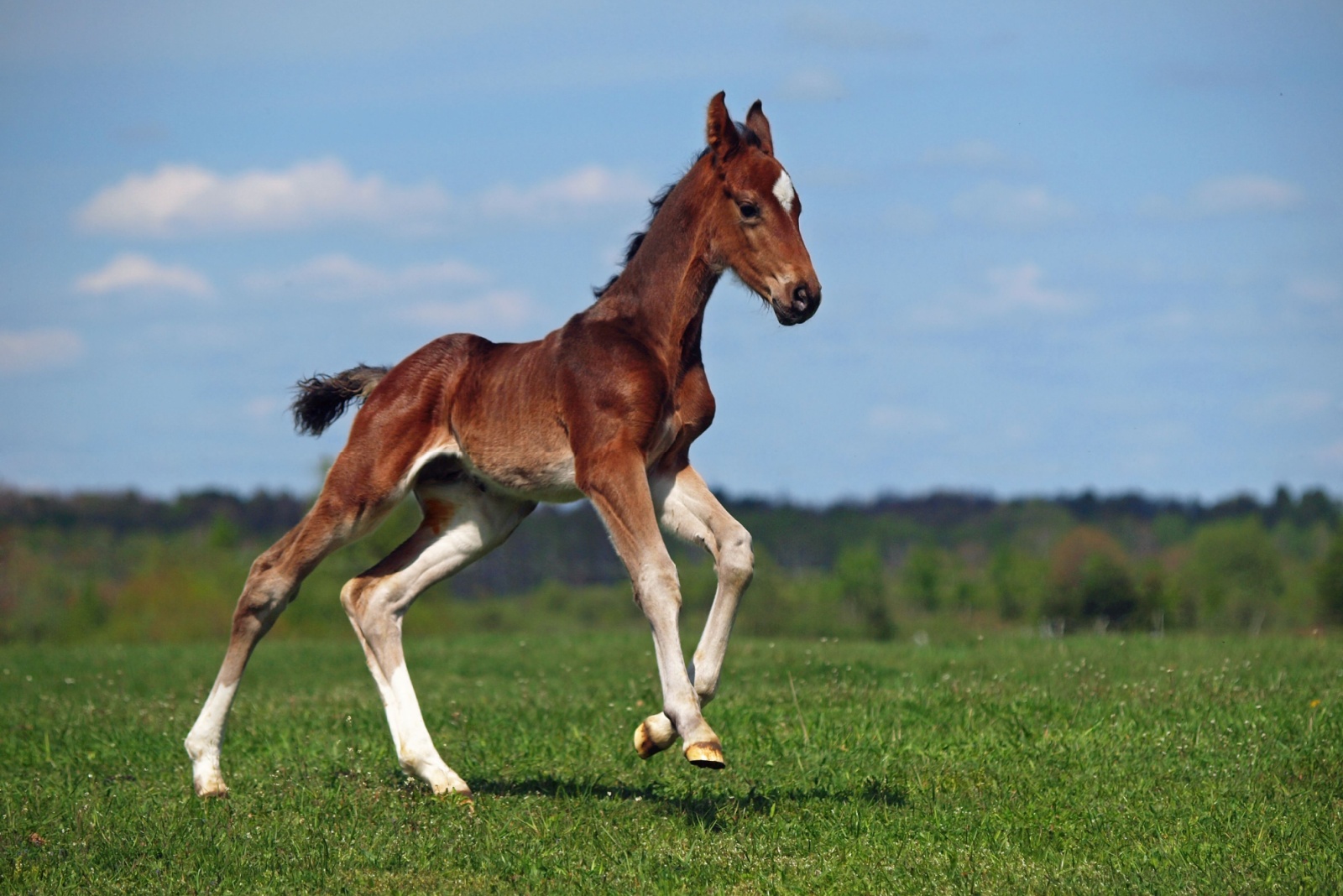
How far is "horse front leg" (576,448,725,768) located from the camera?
20.3 feet

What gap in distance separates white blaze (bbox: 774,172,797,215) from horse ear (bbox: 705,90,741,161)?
0.31 m

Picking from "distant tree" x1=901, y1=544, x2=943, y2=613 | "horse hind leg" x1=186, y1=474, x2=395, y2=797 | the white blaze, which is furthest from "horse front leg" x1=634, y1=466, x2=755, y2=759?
"distant tree" x1=901, y1=544, x2=943, y2=613

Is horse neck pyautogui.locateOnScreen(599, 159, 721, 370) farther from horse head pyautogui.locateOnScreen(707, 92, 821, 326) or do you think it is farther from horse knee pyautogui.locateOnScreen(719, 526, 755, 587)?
horse knee pyautogui.locateOnScreen(719, 526, 755, 587)

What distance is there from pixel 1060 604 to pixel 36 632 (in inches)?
1507

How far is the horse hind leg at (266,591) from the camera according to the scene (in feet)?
24.7

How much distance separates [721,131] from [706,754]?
3.01m

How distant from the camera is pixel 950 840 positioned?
595 cm

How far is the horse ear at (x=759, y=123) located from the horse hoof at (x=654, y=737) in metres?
2.88

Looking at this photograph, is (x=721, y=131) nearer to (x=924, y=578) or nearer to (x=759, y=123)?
(x=759, y=123)

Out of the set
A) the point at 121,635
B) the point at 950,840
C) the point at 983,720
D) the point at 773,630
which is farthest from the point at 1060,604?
the point at 950,840

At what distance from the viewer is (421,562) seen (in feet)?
26.1

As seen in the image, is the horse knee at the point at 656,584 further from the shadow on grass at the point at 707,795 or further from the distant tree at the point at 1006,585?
the distant tree at the point at 1006,585

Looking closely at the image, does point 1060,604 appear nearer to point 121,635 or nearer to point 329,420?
point 121,635

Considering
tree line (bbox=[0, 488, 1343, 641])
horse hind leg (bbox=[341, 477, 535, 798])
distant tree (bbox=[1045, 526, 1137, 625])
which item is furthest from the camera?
tree line (bbox=[0, 488, 1343, 641])
